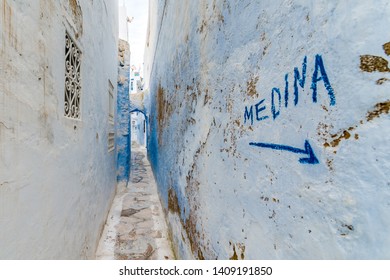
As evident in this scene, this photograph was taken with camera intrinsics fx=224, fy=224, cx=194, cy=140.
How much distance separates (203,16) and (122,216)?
3.88 m

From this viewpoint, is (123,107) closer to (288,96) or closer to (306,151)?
(288,96)

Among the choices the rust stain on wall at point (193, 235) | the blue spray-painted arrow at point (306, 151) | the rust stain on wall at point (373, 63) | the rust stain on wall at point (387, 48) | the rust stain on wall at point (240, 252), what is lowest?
the rust stain on wall at point (193, 235)

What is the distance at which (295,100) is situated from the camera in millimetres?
878

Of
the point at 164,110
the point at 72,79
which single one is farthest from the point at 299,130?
the point at 164,110

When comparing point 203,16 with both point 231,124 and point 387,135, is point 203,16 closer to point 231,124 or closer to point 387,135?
point 231,124

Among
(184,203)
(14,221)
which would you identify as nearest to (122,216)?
(184,203)

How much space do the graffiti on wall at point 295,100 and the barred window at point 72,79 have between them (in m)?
1.60

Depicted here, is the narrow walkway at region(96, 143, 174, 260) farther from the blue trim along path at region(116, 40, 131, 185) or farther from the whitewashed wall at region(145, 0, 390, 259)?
the whitewashed wall at region(145, 0, 390, 259)

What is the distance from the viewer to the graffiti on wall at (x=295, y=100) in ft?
2.49

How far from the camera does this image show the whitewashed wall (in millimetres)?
621

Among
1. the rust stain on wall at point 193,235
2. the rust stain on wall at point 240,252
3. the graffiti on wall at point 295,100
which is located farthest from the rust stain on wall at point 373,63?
the rust stain on wall at point 193,235

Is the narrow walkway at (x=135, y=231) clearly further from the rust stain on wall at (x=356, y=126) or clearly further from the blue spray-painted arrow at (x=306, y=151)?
the rust stain on wall at (x=356, y=126)

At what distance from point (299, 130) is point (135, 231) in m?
3.59

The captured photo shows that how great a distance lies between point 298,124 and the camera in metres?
0.86
